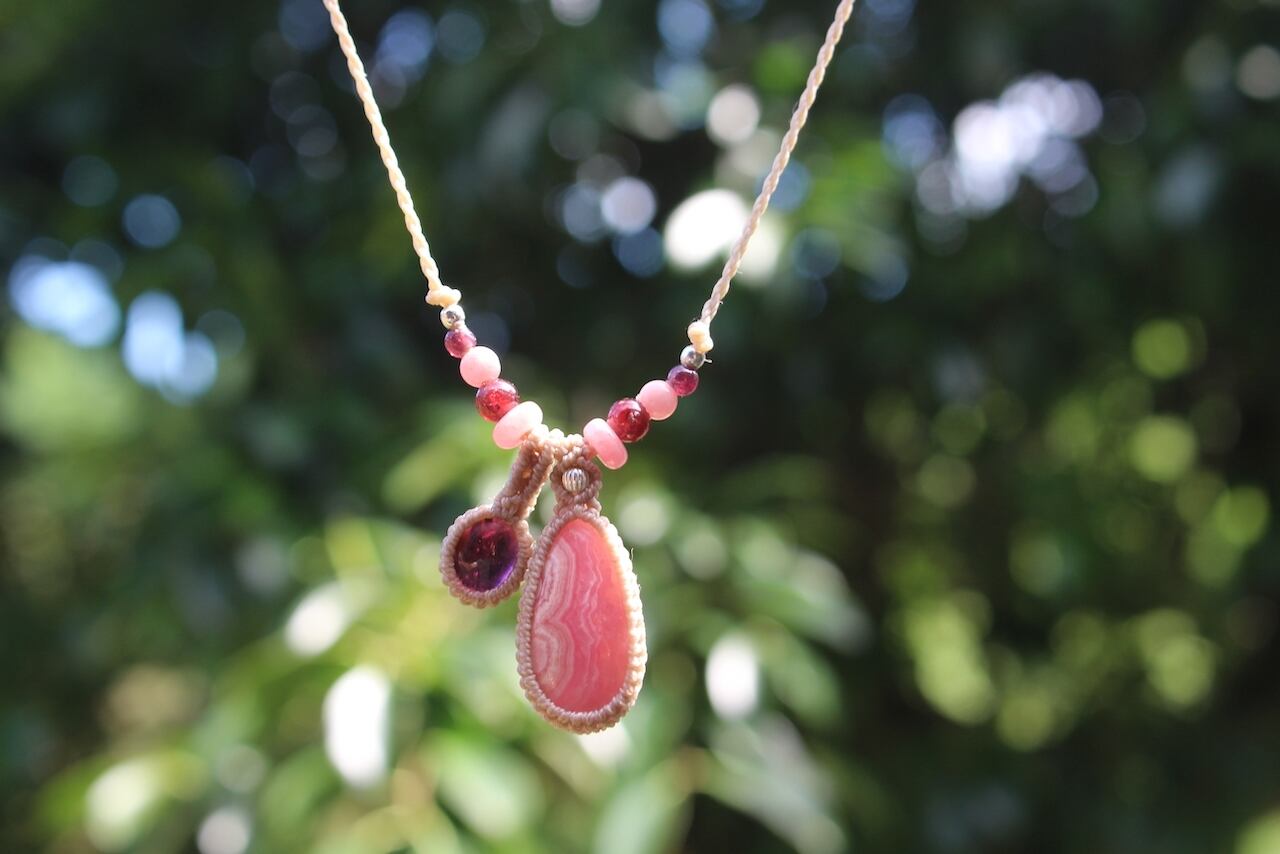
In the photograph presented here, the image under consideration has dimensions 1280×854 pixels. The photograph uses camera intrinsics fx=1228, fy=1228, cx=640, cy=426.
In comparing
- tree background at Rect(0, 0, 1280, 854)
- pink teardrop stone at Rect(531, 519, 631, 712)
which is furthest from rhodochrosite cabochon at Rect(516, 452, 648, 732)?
tree background at Rect(0, 0, 1280, 854)

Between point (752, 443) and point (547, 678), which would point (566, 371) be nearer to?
point (752, 443)

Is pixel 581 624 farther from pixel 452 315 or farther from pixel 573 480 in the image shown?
pixel 452 315

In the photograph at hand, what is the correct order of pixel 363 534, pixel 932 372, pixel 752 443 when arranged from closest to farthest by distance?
1. pixel 363 534
2. pixel 932 372
3. pixel 752 443

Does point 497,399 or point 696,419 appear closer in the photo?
point 497,399

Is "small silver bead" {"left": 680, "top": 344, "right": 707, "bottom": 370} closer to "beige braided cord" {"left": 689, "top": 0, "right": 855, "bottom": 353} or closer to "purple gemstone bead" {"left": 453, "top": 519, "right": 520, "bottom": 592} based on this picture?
"beige braided cord" {"left": 689, "top": 0, "right": 855, "bottom": 353}

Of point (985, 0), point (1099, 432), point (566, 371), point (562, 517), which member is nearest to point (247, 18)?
point (566, 371)

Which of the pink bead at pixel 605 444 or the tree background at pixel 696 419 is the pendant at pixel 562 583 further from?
the tree background at pixel 696 419

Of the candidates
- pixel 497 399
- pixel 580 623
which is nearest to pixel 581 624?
pixel 580 623
